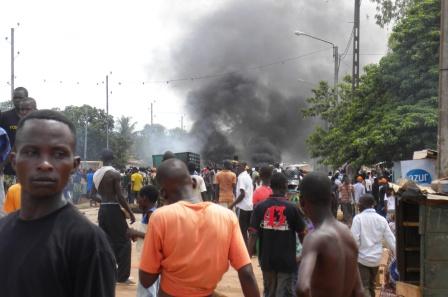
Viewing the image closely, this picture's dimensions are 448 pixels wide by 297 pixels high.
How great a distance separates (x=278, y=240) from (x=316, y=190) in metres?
2.24

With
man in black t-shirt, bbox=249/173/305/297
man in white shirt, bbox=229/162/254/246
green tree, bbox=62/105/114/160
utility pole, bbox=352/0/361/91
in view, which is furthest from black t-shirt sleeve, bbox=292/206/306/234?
green tree, bbox=62/105/114/160

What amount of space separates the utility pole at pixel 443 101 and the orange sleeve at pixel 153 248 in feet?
20.3

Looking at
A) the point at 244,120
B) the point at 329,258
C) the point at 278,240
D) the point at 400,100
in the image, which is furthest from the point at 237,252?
the point at 244,120

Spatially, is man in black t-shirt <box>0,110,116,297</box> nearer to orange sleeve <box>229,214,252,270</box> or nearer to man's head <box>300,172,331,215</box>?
orange sleeve <box>229,214,252,270</box>

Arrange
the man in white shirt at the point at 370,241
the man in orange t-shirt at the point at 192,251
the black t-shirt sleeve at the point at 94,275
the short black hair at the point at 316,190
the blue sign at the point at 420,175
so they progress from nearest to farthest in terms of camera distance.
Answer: the black t-shirt sleeve at the point at 94,275 < the man in orange t-shirt at the point at 192,251 < the short black hair at the point at 316,190 < the man in white shirt at the point at 370,241 < the blue sign at the point at 420,175

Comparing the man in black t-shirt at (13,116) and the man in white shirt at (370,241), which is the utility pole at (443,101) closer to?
the man in white shirt at (370,241)

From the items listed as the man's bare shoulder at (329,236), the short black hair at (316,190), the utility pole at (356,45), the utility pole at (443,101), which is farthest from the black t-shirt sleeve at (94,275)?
the utility pole at (356,45)

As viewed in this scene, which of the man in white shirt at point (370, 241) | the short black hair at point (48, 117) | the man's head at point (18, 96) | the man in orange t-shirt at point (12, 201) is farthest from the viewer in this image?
the man in white shirt at point (370, 241)

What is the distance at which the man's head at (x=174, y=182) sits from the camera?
12.7 ft

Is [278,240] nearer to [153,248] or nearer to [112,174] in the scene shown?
[112,174]

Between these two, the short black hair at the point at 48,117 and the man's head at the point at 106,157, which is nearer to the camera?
the short black hair at the point at 48,117

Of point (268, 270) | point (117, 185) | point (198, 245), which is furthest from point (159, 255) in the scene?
point (117, 185)

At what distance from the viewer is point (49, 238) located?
2018mm

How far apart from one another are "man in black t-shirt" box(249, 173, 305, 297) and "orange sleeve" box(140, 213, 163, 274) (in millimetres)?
2680
